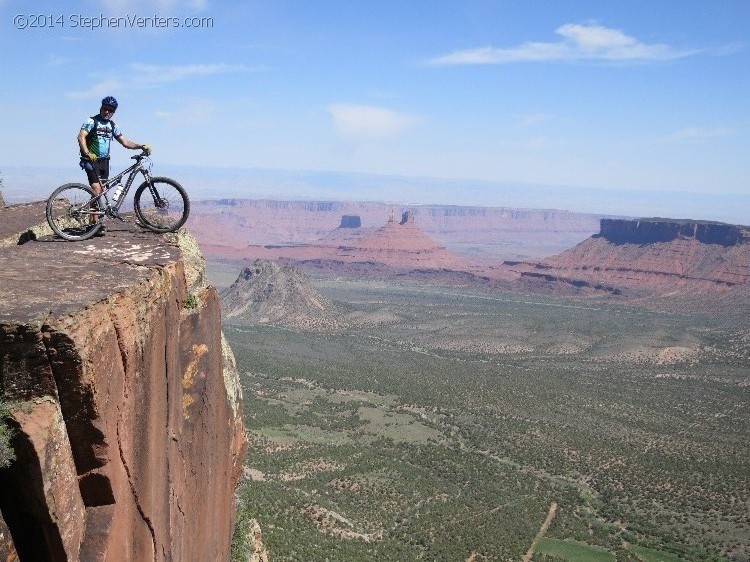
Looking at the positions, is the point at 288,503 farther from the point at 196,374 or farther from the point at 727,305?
the point at 727,305

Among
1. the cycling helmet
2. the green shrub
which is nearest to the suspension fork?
the cycling helmet

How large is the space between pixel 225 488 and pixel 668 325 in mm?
123920

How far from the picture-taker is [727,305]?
139 metres

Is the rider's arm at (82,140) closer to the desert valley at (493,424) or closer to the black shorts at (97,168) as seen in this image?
the black shorts at (97,168)

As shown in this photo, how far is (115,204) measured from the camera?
1218cm

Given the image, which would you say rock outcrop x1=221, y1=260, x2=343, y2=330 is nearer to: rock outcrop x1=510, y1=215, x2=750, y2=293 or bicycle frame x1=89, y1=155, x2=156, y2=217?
rock outcrop x1=510, y1=215, x2=750, y2=293

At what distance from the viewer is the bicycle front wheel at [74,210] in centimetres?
1127

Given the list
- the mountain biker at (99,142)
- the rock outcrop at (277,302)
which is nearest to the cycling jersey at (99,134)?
the mountain biker at (99,142)

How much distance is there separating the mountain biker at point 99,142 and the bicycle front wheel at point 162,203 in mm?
902

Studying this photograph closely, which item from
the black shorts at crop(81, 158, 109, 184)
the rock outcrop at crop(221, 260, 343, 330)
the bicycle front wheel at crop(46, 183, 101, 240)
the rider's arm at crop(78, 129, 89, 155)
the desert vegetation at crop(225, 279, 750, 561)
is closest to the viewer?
the bicycle front wheel at crop(46, 183, 101, 240)

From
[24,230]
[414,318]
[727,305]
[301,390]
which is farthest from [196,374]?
[727,305]

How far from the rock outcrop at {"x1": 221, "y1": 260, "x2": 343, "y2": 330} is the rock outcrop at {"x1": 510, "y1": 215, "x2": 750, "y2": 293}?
7410 centimetres

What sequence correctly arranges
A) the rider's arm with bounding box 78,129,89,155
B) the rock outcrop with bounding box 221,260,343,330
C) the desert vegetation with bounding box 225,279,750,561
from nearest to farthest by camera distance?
the rider's arm with bounding box 78,129,89,155 < the desert vegetation with bounding box 225,279,750,561 < the rock outcrop with bounding box 221,260,343,330

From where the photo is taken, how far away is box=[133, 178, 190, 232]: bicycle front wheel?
12.9 m
